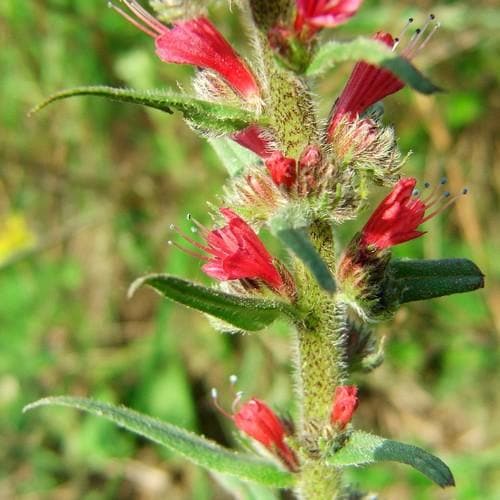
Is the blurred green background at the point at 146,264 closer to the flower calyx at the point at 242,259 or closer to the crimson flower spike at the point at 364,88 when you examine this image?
the flower calyx at the point at 242,259

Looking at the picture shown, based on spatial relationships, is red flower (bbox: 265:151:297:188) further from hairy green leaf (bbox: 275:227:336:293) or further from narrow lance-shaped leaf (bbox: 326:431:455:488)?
narrow lance-shaped leaf (bbox: 326:431:455:488)

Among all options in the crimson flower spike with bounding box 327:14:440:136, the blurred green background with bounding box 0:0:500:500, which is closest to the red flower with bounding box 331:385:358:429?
the crimson flower spike with bounding box 327:14:440:136

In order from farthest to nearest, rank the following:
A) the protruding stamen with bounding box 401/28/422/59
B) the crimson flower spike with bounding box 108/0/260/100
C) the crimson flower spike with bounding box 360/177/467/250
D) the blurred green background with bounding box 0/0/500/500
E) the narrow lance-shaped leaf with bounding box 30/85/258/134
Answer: the blurred green background with bounding box 0/0/500/500 → the protruding stamen with bounding box 401/28/422/59 → the crimson flower spike with bounding box 360/177/467/250 → the crimson flower spike with bounding box 108/0/260/100 → the narrow lance-shaped leaf with bounding box 30/85/258/134

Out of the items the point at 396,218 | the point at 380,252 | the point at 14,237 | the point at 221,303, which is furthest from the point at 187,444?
the point at 14,237

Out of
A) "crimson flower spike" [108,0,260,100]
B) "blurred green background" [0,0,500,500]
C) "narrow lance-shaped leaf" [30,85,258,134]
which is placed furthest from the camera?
"blurred green background" [0,0,500,500]

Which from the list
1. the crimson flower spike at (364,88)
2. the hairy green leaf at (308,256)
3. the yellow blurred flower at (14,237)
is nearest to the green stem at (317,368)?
the crimson flower spike at (364,88)

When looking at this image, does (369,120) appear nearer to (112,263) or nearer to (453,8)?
(453,8)
